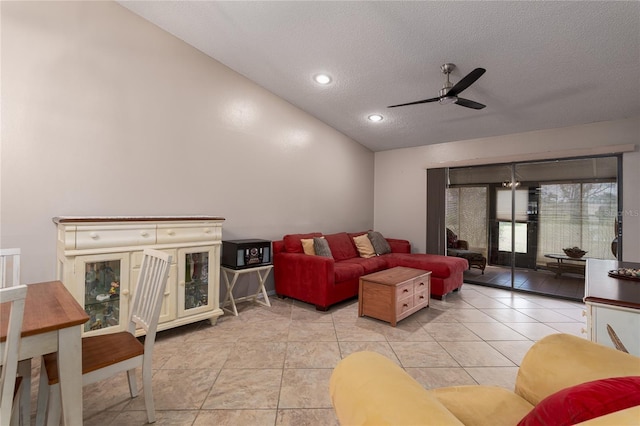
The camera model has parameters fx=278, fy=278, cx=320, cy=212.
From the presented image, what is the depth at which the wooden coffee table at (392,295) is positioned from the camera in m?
2.92

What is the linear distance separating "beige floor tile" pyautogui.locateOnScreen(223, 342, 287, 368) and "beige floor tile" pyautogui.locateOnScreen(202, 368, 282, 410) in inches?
2.6

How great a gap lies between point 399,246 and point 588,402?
15.1 feet

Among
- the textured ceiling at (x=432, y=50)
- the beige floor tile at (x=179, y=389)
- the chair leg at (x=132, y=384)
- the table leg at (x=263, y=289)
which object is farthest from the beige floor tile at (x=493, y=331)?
the chair leg at (x=132, y=384)

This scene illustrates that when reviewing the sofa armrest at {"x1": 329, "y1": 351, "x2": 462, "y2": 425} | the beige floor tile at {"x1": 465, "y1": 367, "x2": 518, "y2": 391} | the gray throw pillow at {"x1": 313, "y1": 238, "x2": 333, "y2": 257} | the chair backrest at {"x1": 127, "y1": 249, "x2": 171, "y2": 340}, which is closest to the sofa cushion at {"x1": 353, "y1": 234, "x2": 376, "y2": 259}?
the gray throw pillow at {"x1": 313, "y1": 238, "x2": 333, "y2": 257}

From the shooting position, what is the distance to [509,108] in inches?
141

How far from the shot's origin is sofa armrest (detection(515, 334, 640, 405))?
3.17 feet

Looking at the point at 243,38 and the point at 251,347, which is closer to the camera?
the point at 251,347

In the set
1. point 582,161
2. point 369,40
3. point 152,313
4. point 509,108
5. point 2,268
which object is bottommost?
point 152,313

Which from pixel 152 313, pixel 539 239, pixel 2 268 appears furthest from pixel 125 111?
pixel 539 239

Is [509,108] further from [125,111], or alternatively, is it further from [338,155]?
[125,111]

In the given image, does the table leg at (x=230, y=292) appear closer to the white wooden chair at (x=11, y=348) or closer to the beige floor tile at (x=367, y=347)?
the beige floor tile at (x=367, y=347)

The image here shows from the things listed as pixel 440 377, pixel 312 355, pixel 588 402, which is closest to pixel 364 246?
pixel 312 355

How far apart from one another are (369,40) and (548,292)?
4.37m

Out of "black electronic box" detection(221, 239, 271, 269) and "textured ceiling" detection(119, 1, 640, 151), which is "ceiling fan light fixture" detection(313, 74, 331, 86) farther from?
"black electronic box" detection(221, 239, 271, 269)
